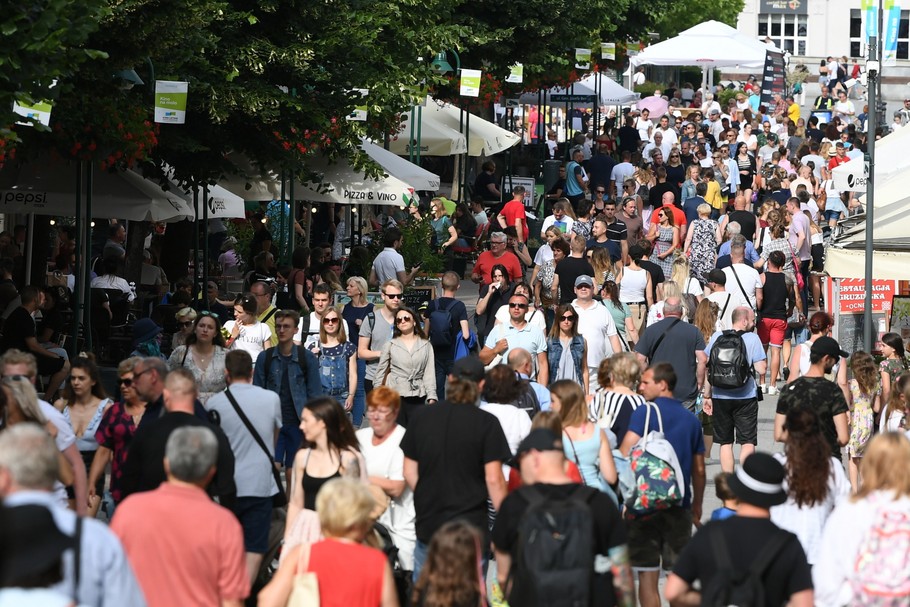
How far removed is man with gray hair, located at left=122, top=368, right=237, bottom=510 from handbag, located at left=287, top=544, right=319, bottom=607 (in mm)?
1766

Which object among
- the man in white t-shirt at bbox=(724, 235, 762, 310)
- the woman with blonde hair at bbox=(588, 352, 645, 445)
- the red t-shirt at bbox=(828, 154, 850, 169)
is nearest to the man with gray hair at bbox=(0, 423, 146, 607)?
the woman with blonde hair at bbox=(588, 352, 645, 445)

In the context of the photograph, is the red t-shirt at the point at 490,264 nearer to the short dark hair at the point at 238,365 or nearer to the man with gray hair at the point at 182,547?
the short dark hair at the point at 238,365

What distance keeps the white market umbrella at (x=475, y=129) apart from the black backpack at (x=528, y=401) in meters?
19.0

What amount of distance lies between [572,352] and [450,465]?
202 inches

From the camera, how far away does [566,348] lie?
42.5 feet

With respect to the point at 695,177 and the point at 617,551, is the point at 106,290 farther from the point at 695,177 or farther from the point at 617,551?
the point at 617,551

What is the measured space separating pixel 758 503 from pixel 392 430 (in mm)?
2612

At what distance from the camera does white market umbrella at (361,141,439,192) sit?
22688 millimetres

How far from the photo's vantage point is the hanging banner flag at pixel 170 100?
15164mm

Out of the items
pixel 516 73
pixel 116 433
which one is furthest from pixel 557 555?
pixel 516 73

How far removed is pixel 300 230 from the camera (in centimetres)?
2536

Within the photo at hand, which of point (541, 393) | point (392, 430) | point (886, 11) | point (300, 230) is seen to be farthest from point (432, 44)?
point (392, 430)

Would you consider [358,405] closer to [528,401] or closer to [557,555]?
[528,401]

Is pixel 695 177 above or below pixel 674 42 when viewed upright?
below
